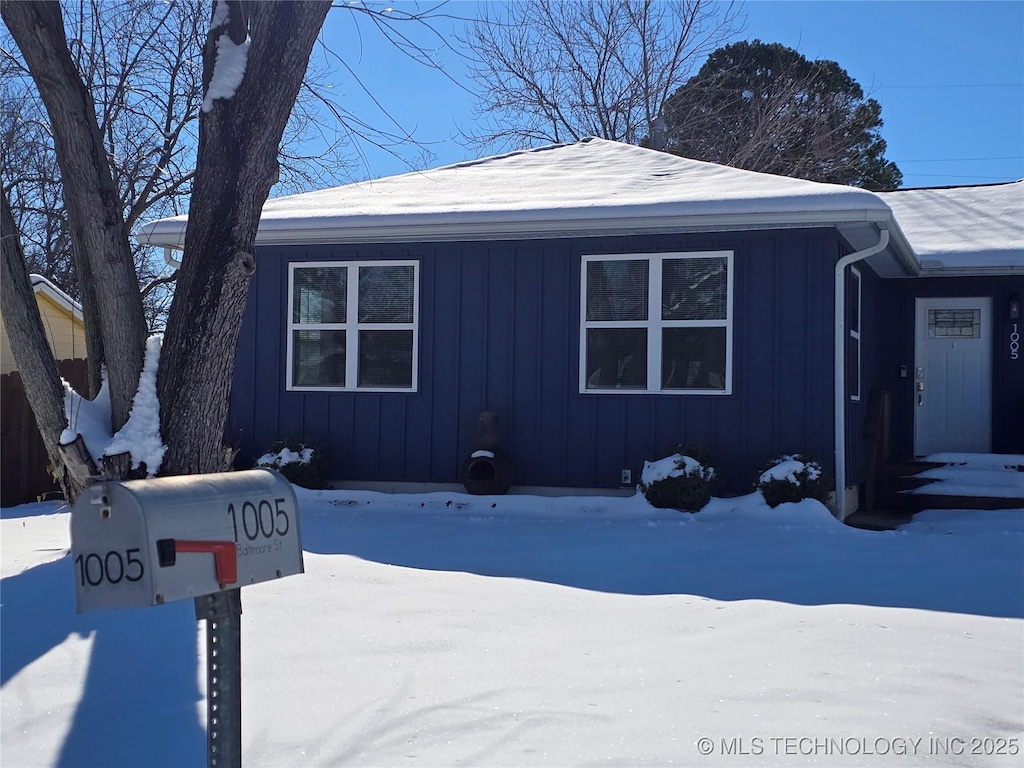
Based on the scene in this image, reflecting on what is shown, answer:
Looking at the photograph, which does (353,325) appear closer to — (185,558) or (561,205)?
(561,205)

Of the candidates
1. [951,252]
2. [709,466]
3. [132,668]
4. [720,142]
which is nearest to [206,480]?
[132,668]

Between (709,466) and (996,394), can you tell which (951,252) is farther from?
(709,466)

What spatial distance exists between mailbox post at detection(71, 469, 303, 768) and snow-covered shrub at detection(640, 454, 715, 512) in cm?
651

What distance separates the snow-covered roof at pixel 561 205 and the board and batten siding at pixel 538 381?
0.27 meters

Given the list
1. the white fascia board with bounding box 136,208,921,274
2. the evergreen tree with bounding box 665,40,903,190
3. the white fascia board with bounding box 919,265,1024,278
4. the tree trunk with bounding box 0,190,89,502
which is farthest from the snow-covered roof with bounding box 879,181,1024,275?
the tree trunk with bounding box 0,190,89,502

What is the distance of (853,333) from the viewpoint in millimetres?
10180

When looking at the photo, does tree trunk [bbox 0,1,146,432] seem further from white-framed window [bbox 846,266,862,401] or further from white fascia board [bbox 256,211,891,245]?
white-framed window [bbox 846,266,862,401]

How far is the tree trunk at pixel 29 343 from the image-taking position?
418cm

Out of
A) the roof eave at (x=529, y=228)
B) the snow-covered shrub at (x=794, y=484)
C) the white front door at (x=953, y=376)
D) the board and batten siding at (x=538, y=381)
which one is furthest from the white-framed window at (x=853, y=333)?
the white front door at (x=953, y=376)

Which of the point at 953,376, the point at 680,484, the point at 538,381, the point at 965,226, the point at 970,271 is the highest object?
the point at 965,226

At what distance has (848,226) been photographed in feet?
29.5

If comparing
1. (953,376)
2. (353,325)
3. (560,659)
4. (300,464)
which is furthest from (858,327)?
(560,659)

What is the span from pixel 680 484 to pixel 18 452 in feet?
21.5

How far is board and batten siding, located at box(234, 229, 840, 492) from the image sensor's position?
29.8 feet
